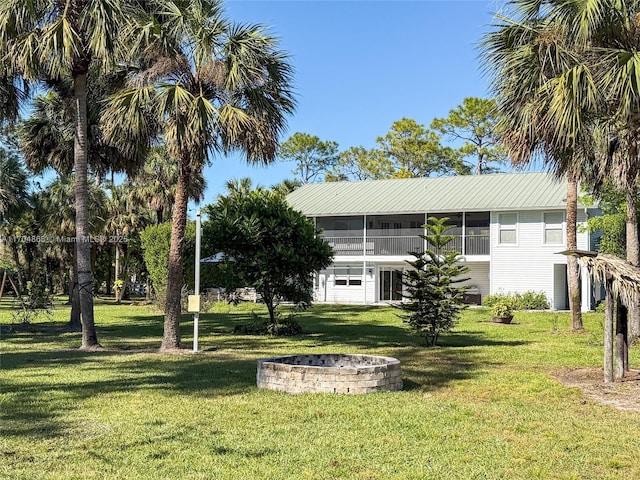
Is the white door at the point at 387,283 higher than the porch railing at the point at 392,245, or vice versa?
the porch railing at the point at 392,245

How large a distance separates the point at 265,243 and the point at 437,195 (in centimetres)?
1820

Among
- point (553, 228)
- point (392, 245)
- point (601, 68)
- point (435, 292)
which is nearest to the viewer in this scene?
point (601, 68)

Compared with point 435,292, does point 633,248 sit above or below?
above

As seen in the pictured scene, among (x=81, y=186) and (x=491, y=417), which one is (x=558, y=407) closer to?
(x=491, y=417)

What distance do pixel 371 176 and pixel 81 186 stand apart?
1599 inches

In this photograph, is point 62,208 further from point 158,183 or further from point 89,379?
point 89,379

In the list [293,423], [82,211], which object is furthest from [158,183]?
[293,423]

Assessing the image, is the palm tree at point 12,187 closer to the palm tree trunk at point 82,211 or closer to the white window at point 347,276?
the palm tree trunk at point 82,211

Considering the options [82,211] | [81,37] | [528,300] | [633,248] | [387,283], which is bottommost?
[528,300]

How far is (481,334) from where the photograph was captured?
19.4 m

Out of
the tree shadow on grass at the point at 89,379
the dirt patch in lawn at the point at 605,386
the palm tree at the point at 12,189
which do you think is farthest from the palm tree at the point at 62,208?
the dirt patch in lawn at the point at 605,386

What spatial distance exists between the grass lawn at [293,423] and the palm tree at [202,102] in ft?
13.6

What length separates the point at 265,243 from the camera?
1827 centimetres

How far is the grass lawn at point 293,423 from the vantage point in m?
5.87
